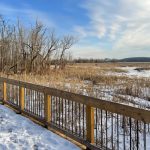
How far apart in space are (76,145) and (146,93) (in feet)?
31.3

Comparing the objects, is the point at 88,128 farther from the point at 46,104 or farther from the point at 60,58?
the point at 60,58

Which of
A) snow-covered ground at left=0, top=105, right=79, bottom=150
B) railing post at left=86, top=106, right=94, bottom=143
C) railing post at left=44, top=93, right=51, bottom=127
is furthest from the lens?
railing post at left=44, top=93, right=51, bottom=127

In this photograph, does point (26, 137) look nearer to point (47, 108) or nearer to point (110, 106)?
point (47, 108)

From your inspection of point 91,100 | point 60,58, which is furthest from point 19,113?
point 60,58

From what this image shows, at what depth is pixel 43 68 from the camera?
1144 inches

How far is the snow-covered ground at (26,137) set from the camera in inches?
222

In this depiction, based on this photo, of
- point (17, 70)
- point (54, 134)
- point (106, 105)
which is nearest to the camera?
point (106, 105)

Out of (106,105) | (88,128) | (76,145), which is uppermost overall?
(106,105)

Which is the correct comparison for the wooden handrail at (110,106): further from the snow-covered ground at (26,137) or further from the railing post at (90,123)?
the snow-covered ground at (26,137)

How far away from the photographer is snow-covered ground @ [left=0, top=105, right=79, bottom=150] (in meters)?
5.63

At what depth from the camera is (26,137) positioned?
245 inches

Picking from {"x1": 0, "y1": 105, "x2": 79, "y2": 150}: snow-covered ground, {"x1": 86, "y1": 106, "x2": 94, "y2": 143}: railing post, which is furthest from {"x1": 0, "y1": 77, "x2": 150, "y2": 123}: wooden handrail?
{"x1": 0, "y1": 105, "x2": 79, "y2": 150}: snow-covered ground

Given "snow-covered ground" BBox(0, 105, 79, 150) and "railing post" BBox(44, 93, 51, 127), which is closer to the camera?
"snow-covered ground" BBox(0, 105, 79, 150)

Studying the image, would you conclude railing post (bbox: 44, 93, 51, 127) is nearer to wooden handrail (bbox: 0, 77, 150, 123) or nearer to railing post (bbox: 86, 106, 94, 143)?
wooden handrail (bbox: 0, 77, 150, 123)
